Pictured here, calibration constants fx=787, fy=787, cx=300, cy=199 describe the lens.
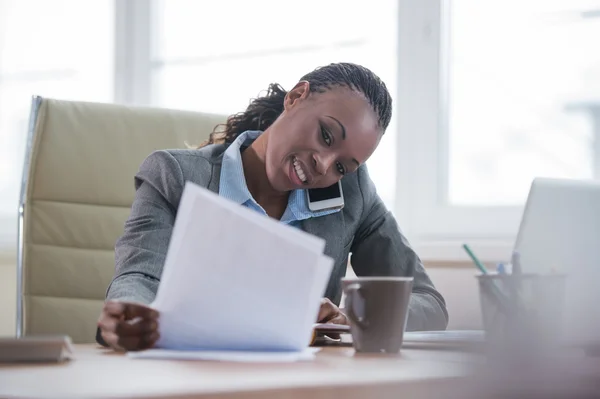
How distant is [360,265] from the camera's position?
5.72ft

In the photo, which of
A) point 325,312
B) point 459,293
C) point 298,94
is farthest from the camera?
point 459,293

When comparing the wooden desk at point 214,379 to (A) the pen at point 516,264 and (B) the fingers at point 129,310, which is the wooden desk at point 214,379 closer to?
(B) the fingers at point 129,310

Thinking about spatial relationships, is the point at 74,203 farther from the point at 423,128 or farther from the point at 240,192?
the point at 423,128

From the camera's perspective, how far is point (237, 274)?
0.75 m

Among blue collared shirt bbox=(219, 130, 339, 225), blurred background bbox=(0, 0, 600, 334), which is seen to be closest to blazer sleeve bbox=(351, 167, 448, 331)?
blue collared shirt bbox=(219, 130, 339, 225)

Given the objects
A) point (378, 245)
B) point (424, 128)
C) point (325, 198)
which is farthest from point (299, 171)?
point (424, 128)

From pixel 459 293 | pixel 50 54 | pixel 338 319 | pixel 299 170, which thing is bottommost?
pixel 459 293

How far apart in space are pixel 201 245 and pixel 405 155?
188 cm

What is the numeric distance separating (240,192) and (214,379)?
95cm

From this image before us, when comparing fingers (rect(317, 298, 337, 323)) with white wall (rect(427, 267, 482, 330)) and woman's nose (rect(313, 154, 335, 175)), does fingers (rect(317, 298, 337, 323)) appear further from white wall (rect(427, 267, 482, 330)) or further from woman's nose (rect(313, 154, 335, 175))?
white wall (rect(427, 267, 482, 330))

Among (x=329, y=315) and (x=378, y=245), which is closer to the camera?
(x=329, y=315)

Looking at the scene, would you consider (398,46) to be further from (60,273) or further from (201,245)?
(201,245)

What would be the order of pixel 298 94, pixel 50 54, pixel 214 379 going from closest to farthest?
pixel 214 379 → pixel 298 94 → pixel 50 54

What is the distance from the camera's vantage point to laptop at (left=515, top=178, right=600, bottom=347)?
38.3 inches
